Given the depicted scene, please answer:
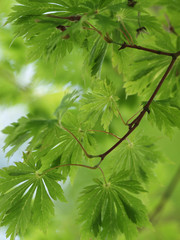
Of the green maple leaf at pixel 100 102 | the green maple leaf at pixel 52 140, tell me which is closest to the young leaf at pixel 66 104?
the green maple leaf at pixel 52 140

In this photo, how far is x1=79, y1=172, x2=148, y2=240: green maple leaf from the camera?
2.74ft

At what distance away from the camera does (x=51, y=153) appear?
2.77 ft

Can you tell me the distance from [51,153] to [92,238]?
265mm

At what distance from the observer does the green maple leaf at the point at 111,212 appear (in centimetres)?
84

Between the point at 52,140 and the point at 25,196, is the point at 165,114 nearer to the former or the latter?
the point at 52,140

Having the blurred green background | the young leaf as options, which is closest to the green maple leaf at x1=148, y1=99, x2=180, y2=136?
the young leaf

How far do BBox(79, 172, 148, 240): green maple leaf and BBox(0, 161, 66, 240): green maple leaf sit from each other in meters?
0.08

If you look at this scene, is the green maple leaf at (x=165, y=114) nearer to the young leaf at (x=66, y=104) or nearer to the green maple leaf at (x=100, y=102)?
the green maple leaf at (x=100, y=102)

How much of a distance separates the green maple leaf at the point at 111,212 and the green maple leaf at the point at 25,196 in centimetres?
8

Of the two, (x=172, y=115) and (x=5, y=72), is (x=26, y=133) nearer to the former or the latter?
(x=172, y=115)

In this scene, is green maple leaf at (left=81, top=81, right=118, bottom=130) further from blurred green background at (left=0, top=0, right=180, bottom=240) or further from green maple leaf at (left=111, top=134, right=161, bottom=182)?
blurred green background at (left=0, top=0, right=180, bottom=240)

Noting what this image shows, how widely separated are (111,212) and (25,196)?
243 mm

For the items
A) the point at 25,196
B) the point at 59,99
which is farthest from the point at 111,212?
the point at 59,99

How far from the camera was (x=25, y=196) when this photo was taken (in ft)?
2.69
